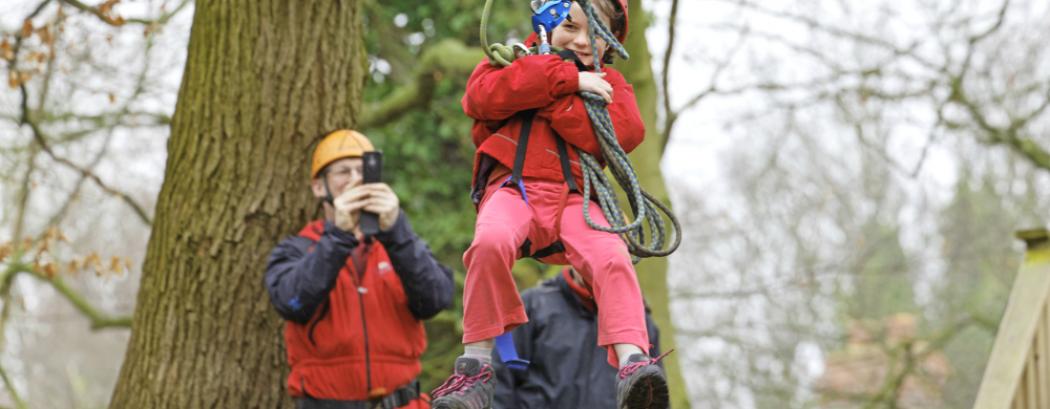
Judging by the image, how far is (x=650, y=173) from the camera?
6.29m

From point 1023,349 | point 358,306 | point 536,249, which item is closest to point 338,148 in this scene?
point 358,306

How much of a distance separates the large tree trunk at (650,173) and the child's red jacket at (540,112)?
2826mm

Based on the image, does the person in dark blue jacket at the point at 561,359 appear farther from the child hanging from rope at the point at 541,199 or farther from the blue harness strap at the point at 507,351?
the child hanging from rope at the point at 541,199

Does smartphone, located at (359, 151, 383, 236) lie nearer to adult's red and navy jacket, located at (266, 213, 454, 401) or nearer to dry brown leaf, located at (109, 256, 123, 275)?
adult's red and navy jacket, located at (266, 213, 454, 401)

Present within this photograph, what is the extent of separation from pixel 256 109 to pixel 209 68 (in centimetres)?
28

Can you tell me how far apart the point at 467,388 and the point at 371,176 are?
5.39 feet

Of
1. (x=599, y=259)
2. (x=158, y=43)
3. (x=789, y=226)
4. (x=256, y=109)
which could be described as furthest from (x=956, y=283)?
(x=599, y=259)

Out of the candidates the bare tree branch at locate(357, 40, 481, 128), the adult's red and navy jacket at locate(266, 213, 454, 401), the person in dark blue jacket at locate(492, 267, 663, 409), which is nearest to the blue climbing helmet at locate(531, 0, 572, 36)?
the person in dark blue jacket at locate(492, 267, 663, 409)

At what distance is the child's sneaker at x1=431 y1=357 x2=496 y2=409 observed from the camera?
2928 millimetres

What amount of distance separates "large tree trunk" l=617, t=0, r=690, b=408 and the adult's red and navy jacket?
1.79m

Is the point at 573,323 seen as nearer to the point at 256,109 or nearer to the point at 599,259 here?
the point at 599,259

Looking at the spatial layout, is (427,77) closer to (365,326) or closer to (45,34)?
(45,34)

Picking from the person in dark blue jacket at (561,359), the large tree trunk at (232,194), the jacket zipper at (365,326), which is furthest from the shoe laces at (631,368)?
the large tree trunk at (232,194)

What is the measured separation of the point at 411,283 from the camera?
15.0 feet
